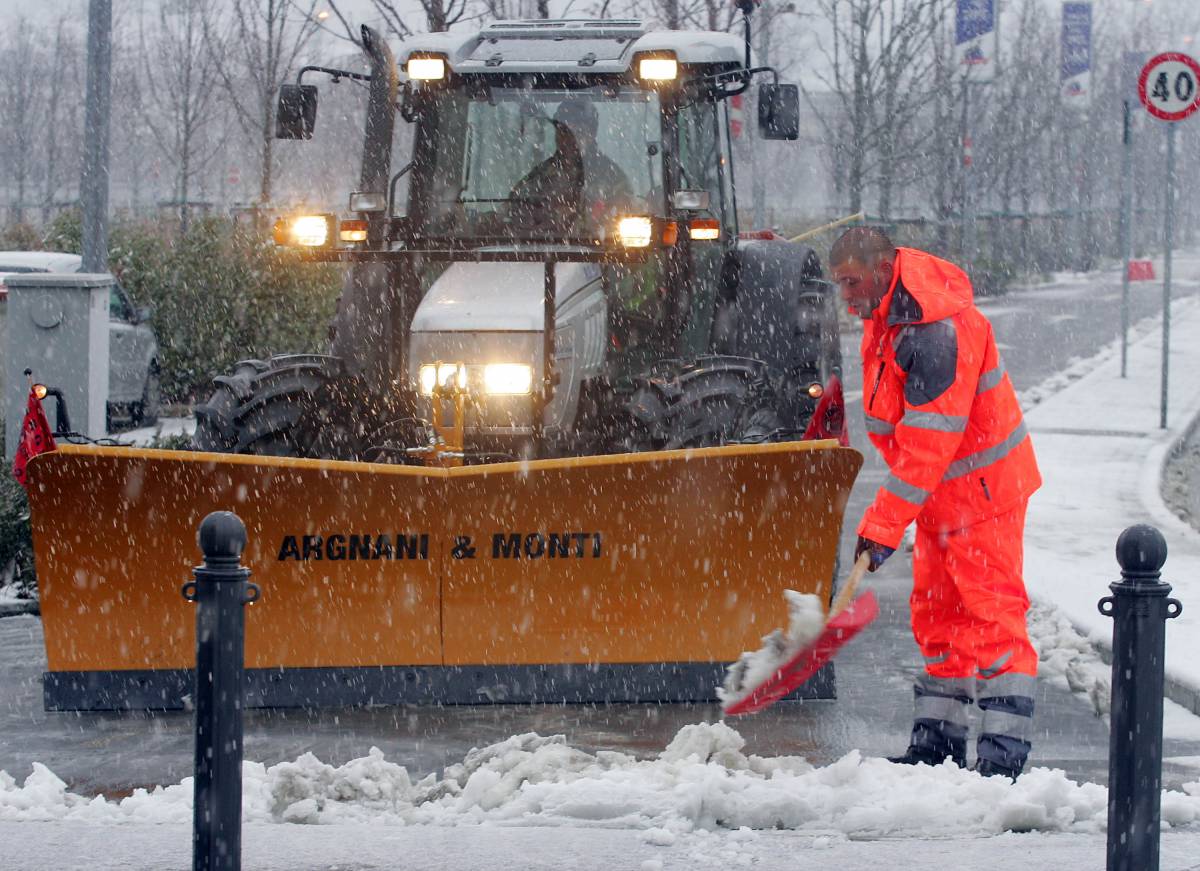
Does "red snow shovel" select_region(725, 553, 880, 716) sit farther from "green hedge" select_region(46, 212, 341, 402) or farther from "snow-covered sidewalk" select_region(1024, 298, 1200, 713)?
"green hedge" select_region(46, 212, 341, 402)

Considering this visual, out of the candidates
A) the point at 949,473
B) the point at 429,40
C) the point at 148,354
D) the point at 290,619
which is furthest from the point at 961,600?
the point at 148,354

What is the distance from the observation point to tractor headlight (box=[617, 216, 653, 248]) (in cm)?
750

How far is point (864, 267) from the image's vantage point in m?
5.51

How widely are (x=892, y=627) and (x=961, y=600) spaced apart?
9.42ft

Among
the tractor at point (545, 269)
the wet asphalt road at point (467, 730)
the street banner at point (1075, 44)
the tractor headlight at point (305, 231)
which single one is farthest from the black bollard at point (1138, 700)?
the street banner at point (1075, 44)

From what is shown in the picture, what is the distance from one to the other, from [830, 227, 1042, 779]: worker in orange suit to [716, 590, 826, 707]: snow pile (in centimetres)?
30

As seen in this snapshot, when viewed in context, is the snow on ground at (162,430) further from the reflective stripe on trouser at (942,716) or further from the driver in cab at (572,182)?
the reflective stripe on trouser at (942,716)

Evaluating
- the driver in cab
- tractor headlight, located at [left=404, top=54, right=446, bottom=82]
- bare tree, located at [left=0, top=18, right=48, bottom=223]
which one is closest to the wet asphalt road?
the driver in cab

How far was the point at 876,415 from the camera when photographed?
5.68m

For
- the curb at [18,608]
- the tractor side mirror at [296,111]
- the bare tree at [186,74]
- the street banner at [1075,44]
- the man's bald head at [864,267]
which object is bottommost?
the curb at [18,608]

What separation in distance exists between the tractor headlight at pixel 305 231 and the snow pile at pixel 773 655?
11.1 ft

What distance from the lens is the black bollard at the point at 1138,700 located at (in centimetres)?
410

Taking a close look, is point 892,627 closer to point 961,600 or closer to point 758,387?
point 758,387

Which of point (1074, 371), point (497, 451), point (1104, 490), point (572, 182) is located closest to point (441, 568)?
point (497, 451)
